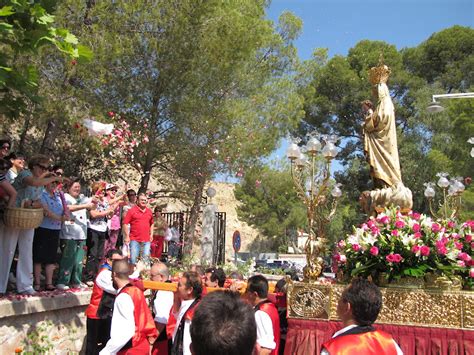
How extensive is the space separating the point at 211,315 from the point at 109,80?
11.9 m

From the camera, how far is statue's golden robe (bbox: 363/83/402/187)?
23.5 ft

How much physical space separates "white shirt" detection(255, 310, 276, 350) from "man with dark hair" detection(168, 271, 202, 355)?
582mm

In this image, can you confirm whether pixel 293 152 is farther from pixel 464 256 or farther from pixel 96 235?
pixel 96 235

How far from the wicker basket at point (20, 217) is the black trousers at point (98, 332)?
1.37 meters

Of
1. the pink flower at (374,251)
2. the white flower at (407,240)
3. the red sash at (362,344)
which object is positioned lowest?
the red sash at (362,344)

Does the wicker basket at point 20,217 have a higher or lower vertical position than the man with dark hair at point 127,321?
higher

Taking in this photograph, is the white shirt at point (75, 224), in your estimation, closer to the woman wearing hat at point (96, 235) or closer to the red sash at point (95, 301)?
the woman wearing hat at point (96, 235)

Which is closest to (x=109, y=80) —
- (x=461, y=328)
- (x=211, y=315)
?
(x=461, y=328)

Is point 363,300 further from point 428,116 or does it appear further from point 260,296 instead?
point 428,116

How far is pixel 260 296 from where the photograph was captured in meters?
4.75

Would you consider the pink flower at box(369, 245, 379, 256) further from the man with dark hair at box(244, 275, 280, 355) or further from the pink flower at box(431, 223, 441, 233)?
the man with dark hair at box(244, 275, 280, 355)

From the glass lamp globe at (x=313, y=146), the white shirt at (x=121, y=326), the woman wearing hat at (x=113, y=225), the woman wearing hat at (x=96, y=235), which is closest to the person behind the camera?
the white shirt at (x=121, y=326)

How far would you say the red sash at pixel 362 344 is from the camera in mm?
2849

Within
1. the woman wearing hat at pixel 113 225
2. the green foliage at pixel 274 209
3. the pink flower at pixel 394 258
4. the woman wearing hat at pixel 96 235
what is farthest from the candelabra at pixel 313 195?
the green foliage at pixel 274 209
